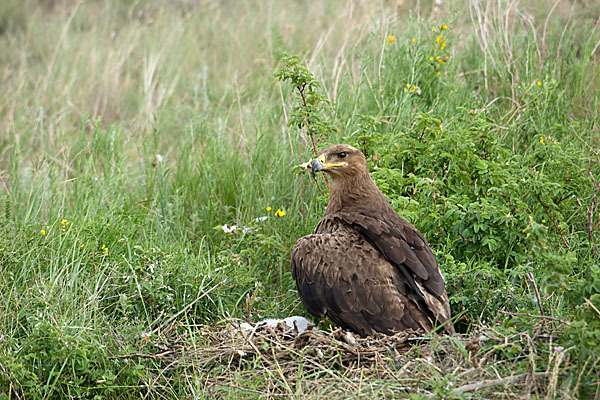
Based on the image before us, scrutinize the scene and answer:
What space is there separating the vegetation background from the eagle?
0.99 ft

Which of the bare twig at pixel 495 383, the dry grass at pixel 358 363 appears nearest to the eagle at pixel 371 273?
the dry grass at pixel 358 363

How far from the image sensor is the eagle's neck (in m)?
4.43

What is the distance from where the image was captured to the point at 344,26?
7445 millimetres

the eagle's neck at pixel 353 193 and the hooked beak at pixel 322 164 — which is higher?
the hooked beak at pixel 322 164

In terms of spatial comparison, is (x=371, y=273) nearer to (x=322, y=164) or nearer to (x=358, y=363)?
(x=358, y=363)

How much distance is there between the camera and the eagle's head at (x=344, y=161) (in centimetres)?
450

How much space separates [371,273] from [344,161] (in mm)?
829

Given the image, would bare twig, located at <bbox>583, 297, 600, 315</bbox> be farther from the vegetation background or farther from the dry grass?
the dry grass

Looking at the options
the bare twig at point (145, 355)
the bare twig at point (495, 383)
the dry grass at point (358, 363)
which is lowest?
the bare twig at point (145, 355)

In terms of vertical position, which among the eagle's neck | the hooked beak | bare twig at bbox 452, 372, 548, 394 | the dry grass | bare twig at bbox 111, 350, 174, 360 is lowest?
bare twig at bbox 111, 350, 174, 360

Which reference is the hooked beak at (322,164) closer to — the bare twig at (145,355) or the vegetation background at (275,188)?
the vegetation background at (275,188)

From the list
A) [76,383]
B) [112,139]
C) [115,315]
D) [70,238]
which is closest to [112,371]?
[76,383]

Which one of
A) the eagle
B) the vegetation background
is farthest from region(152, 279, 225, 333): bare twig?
the eagle

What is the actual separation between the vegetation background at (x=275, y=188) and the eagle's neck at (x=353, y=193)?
0.33 metres
